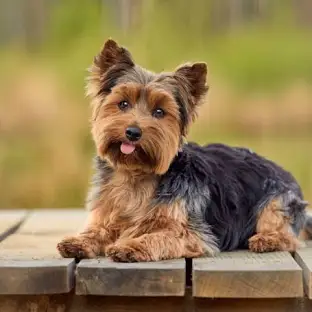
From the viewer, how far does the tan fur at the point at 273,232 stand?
12.6 feet

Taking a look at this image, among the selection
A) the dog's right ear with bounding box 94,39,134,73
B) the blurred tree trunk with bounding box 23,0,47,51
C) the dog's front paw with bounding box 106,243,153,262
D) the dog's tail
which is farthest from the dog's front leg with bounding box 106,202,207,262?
the blurred tree trunk with bounding box 23,0,47,51

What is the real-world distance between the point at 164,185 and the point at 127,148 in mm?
329

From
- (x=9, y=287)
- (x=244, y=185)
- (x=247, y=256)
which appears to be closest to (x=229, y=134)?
(x=244, y=185)

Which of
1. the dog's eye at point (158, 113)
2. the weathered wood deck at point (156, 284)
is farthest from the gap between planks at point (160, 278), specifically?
the dog's eye at point (158, 113)

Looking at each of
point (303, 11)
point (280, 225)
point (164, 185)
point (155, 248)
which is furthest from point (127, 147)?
point (303, 11)

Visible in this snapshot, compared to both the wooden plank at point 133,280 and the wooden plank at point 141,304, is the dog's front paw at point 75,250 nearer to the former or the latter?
the wooden plank at point 141,304

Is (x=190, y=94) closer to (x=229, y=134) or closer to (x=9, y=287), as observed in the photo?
(x=9, y=287)

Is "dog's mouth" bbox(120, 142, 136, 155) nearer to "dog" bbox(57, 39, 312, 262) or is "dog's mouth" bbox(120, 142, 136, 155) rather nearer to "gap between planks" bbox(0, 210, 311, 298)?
"dog" bbox(57, 39, 312, 262)

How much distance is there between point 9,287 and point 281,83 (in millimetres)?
4615

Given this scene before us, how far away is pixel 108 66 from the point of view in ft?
12.6

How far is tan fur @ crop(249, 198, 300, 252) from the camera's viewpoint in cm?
385

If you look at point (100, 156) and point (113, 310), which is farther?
point (100, 156)

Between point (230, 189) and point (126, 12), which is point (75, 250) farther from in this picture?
point (126, 12)

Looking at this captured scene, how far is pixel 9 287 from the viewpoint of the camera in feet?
10.8
